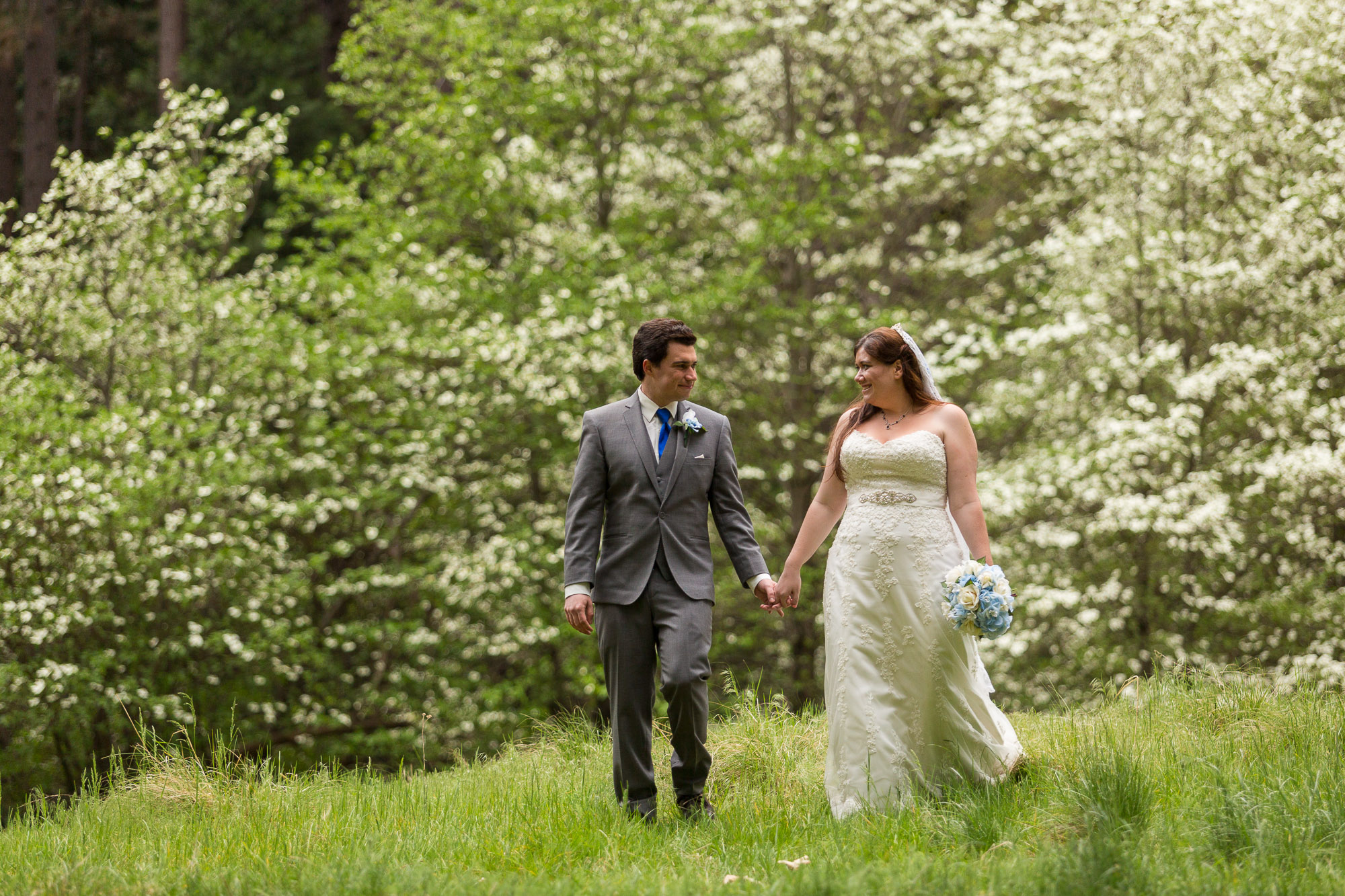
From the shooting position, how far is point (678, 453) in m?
4.48

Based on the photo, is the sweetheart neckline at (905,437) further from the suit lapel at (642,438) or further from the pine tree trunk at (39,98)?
the pine tree trunk at (39,98)

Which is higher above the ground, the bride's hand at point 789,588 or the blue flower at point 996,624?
the bride's hand at point 789,588

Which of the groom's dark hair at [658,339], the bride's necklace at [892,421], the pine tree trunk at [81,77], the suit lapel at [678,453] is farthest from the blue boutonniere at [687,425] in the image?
the pine tree trunk at [81,77]

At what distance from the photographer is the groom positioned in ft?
14.1

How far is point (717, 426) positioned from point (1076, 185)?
882cm

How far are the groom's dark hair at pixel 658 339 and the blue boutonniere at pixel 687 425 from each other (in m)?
0.24

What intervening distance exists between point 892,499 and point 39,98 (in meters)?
15.0

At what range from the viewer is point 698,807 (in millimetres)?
4398

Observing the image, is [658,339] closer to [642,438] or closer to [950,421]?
[642,438]

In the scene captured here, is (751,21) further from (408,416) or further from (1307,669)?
(1307,669)

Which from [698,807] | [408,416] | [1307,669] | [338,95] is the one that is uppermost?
[338,95]

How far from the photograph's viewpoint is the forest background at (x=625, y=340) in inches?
370

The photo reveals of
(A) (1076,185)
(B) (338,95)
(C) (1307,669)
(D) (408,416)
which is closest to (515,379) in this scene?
(D) (408,416)

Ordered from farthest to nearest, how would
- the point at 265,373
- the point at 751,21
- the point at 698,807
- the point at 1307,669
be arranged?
the point at 751,21 < the point at 265,373 < the point at 1307,669 < the point at 698,807
